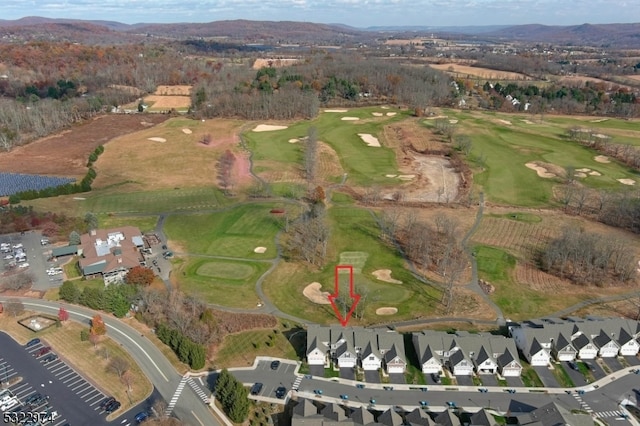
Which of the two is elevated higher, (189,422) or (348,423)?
(348,423)

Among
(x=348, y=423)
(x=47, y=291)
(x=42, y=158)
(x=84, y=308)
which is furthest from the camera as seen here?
(x=42, y=158)

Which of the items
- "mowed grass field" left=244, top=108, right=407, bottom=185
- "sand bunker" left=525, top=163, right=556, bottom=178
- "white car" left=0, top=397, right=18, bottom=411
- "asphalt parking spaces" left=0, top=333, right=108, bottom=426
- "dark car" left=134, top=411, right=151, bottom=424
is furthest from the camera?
"mowed grass field" left=244, top=108, right=407, bottom=185

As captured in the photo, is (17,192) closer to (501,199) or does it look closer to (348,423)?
(348,423)

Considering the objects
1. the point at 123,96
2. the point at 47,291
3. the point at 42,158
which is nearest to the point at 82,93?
the point at 123,96

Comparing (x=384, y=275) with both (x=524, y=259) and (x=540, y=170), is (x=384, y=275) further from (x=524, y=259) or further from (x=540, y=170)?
(x=540, y=170)

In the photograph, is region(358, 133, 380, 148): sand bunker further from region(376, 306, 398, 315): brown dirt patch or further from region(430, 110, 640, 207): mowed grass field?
region(376, 306, 398, 315): brown dirt patch

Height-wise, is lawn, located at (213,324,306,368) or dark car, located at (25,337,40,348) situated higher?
dark car, located at (25,337,40,348)

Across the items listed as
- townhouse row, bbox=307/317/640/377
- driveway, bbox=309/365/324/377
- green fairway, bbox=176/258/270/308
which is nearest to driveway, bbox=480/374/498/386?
townhouse row, bbox=307/317/640/377
